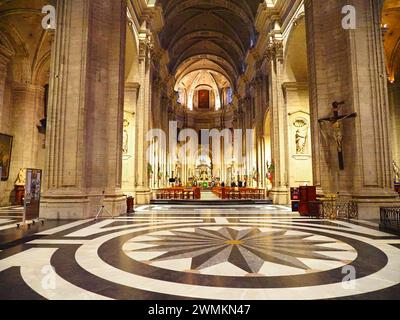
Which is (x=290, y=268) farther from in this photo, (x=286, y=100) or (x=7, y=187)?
(x=7, y=187)

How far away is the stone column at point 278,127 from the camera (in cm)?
1598

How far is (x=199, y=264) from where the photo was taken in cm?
386

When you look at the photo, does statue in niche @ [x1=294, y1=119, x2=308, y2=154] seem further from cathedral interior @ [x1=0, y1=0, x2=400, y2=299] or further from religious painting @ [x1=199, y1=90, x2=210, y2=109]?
religious painting @ [x1=199, y1=90, x2=210, y2=109]

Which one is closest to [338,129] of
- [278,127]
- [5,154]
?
[278,127]

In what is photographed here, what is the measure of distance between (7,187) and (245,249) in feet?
52.6

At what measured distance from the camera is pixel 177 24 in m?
28.0

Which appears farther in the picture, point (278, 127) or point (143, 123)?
point (278, 127)

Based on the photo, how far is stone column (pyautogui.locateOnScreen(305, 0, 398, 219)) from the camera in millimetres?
9156

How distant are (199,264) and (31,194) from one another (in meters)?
6.31

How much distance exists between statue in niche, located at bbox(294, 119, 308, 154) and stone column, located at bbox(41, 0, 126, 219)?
10.7 metres

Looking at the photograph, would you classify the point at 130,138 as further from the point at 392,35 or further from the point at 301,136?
the point at 392,35

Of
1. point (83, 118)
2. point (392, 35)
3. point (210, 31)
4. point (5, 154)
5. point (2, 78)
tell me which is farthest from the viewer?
point (210, 31)

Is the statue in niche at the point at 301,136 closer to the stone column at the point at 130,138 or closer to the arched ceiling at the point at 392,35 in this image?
the arched ceiling at the point at 392,35

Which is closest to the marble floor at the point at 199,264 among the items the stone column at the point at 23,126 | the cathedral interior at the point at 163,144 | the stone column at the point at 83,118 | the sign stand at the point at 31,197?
the cathedral interior at the point at 163,144
